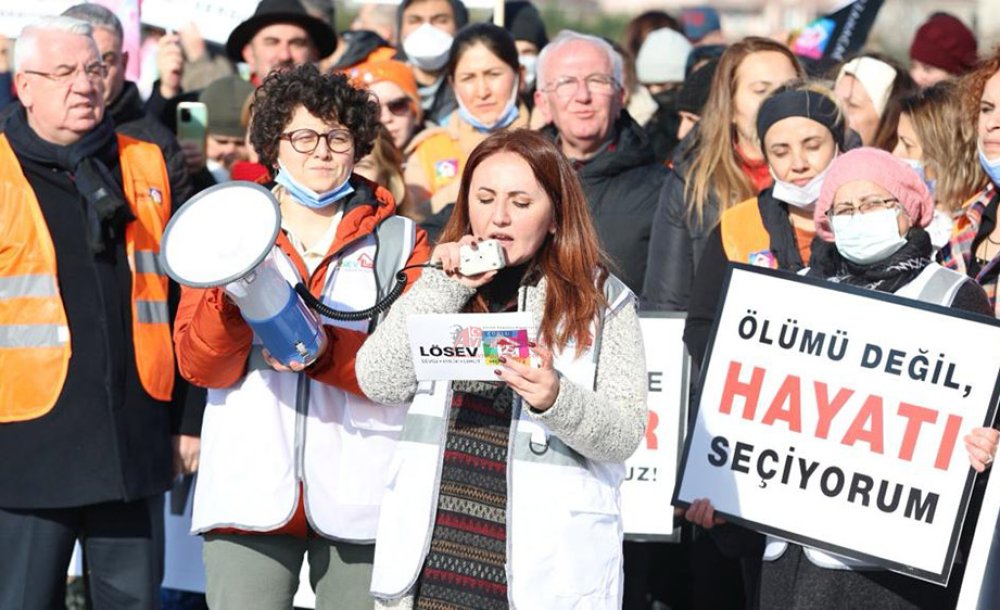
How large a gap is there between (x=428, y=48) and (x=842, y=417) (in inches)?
189

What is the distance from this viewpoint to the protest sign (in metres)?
4.82

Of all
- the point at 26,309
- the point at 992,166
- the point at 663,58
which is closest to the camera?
the point at 992,166

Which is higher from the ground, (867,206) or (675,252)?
(867,206)

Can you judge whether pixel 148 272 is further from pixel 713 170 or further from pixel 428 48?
pixel 428 48

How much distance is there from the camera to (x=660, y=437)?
251 inches

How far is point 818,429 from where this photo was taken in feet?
16.5

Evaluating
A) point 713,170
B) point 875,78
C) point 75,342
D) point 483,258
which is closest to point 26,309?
point 75,342

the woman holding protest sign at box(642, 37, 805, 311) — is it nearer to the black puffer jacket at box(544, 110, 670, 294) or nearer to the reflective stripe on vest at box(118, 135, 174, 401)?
the black puffer jacket at box(544, 110, 670, 294)

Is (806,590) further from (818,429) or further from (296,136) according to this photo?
(296,136)

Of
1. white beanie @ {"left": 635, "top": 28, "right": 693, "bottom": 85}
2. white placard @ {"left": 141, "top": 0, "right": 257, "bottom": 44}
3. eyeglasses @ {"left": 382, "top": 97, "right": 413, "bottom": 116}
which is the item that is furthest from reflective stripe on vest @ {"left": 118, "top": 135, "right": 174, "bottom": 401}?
white beanie @ {"left": 635, "top": 28, "right": 693, "bottom": 85}

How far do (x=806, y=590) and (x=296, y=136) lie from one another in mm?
2114

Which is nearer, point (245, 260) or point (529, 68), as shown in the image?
point (245, 260)

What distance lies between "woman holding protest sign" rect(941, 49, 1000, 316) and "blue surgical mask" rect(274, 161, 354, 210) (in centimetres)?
214

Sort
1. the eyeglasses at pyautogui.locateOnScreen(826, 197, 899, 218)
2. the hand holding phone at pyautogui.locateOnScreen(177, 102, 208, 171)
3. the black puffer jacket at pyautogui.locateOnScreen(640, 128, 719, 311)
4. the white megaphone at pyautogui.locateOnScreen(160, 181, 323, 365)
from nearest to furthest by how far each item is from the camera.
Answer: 1. the white megaphone at pyautogui.locateOnScreen(160, 181, 323, 365)
2. the eyeglasses at pyautogui.locateOnScreen(826, 197, 899, 218)
3. the black puffer jacket at pyautogui.locateOnScreen(640, 128, 719, 311)
4. the hand holding phone at pyautogui.locateOnScreen(177, 102, 208, 171)
